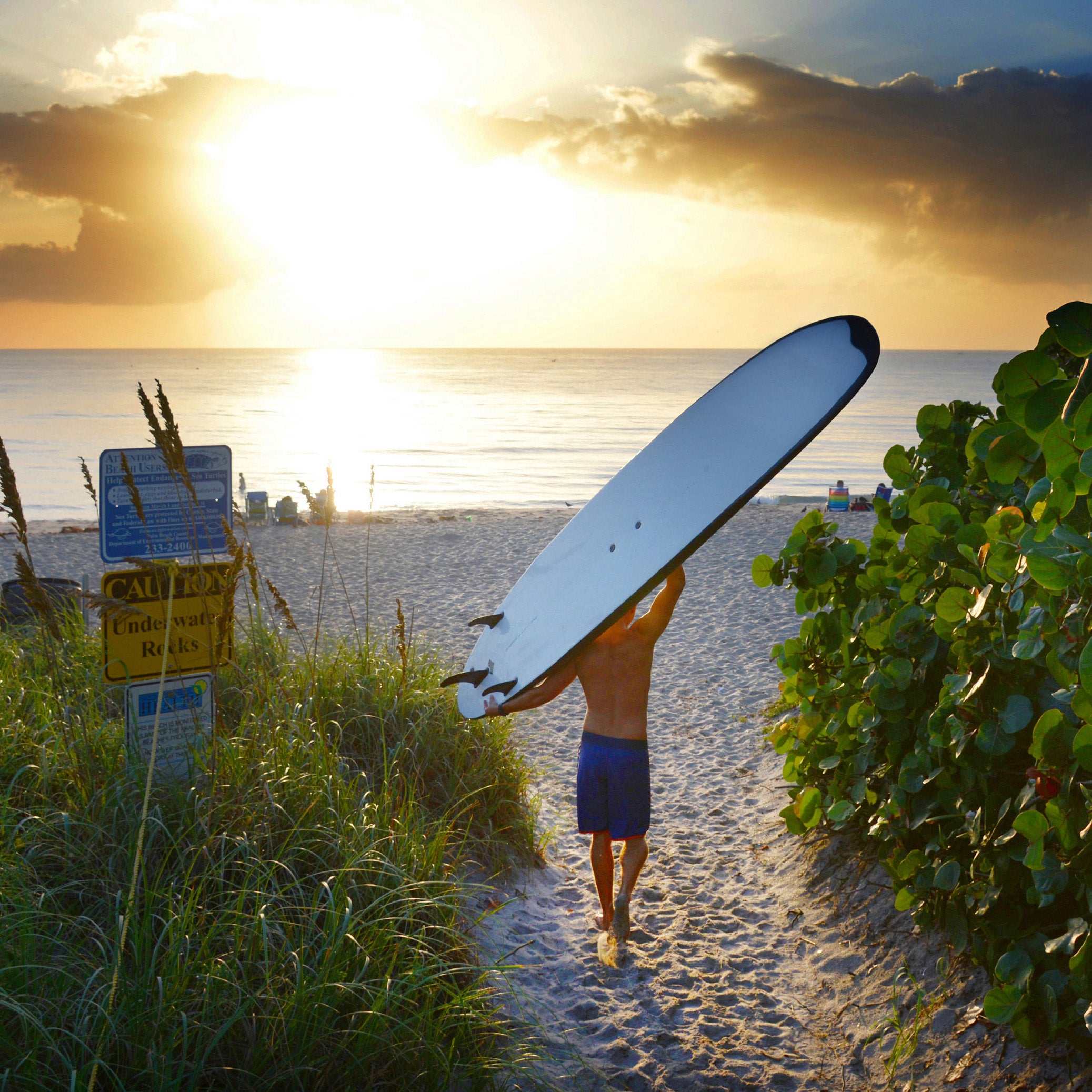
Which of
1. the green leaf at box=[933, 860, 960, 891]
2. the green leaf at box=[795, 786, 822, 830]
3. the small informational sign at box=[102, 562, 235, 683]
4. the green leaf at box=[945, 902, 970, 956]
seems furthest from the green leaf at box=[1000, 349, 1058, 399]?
the small informational sign at box=[102, 562, 235, 683]

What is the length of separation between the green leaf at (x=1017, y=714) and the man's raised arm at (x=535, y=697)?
1536 mm

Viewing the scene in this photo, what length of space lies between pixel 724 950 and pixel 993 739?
6.01ft

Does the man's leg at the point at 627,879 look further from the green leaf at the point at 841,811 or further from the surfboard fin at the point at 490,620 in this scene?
the surfboard fin at the point at 490,620

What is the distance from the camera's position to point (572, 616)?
3.38m

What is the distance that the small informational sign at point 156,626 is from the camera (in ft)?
→ 11.7

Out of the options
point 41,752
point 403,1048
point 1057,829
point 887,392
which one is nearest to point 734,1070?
point 403,1048

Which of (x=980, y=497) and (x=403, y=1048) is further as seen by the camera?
(x=980, y=497)

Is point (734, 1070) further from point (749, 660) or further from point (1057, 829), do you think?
point (749, 660)

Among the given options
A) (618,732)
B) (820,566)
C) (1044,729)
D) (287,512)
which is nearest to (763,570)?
(820,566)

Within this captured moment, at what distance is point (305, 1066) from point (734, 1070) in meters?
1.65

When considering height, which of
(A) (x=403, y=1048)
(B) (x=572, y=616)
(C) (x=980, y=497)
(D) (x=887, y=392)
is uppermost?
(D) (x=887, y=392)

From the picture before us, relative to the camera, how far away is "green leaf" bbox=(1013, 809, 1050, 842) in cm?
205

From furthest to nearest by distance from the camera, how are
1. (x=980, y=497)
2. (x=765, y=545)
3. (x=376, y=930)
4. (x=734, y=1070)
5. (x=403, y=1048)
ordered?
1. (x=765, y=545)
2. (x=980, y=497)
3. (x=734, y=1070)
4. (x=376, y=930)
5. (x=403, y=1048)

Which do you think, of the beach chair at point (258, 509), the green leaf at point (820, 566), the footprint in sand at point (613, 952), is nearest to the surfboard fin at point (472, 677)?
the footprint in sand at point (613, 952)
